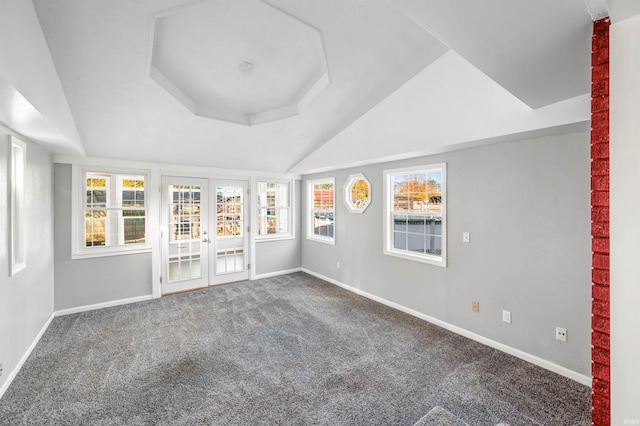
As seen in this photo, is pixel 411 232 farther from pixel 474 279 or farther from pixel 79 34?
pixel 79 34

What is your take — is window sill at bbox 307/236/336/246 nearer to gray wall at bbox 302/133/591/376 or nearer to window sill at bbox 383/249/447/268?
window sill at bbox 383/249/447/268

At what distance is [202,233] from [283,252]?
166 centimetres

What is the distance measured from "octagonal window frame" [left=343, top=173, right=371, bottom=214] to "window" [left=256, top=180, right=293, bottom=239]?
1.57 m

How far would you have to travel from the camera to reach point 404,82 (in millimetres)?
3088

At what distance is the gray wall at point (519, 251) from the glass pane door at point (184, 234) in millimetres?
3395

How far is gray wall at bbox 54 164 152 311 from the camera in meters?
3.88

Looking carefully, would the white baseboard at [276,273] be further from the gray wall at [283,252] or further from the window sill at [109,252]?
the window sill at [109,252]

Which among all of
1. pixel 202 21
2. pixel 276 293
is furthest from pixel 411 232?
pixel 202 21

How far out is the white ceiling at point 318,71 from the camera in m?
1.46

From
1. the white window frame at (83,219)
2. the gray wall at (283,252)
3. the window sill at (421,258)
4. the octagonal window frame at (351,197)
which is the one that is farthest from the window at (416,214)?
the white window frame at (83,219)

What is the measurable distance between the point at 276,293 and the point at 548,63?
4313 millimetres

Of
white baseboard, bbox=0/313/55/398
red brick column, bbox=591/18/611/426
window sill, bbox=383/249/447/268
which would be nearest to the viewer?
red brick column, bbox=591/18/611/426

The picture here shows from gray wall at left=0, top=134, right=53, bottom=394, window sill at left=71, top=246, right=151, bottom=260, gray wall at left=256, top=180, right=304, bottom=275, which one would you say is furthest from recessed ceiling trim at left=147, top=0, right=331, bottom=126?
gray wall at left=256, top=180, right=304, bottom=275

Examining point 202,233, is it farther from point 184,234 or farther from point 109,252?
point 109,252
